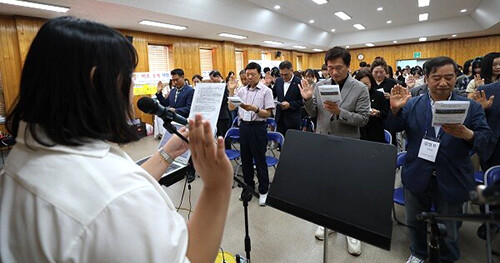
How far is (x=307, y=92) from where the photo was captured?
7.99 feet

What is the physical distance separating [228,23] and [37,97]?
26.5 ft

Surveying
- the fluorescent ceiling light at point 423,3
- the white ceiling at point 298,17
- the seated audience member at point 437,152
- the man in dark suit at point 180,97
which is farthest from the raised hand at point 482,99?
the fluorescent ceiling light at point 423,3

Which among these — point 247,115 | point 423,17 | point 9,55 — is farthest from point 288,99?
point 423,17

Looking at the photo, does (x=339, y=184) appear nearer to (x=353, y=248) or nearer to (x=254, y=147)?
(x=353, y=248)

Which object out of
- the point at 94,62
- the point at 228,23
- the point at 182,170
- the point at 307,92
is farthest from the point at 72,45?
the point at 228,23

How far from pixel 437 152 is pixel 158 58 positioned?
8.91 metres

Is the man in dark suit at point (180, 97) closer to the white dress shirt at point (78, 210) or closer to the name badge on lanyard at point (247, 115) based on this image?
the name badge on lanyard at point (247, 115)

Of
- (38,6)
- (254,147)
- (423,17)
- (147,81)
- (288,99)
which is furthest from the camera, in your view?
(423,17)

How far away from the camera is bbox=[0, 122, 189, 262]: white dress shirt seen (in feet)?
1.74

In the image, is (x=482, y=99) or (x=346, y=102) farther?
(x=346, y=102)

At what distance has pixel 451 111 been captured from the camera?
144 cm

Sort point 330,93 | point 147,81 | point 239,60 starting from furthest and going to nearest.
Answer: point 239,60, point 147,81, point 330,93

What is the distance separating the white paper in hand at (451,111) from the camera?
4.69 ft

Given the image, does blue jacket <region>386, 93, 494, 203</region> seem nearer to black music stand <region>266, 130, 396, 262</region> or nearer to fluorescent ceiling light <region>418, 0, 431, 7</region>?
black music stand <region>266, 130, 396, 262</region>
